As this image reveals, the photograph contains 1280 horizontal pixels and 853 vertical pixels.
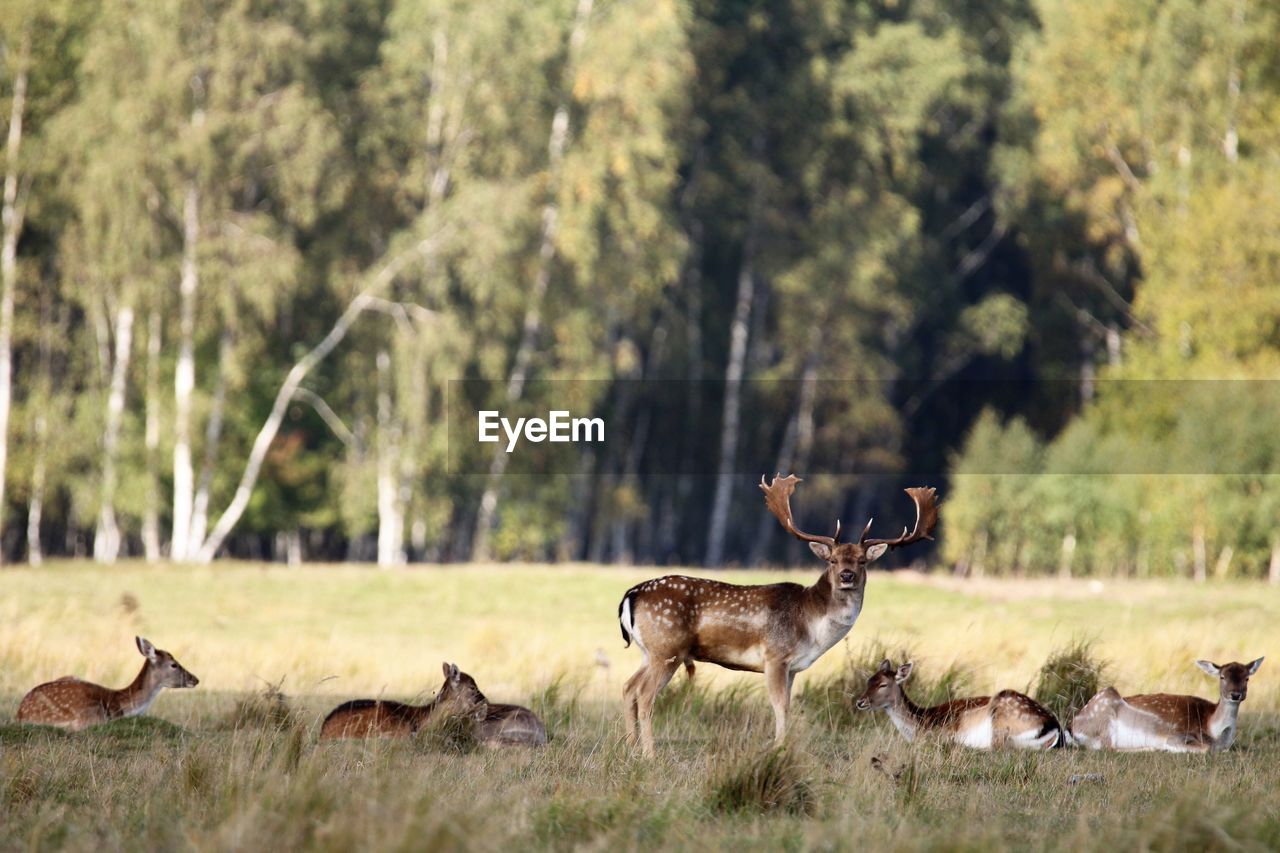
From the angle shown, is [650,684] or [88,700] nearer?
[650,684]

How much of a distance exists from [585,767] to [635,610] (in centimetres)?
126

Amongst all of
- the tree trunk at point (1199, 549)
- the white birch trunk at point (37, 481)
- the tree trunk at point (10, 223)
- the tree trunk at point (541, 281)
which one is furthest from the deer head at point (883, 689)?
the white birch trunk at point (37, 481)

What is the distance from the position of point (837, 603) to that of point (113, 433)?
1027 inches

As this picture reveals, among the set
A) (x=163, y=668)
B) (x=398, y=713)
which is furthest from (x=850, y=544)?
(x=163, y=668)

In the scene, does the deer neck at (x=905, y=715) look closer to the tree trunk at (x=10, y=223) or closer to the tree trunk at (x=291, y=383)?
the tree trunk at (x=291, y=383)

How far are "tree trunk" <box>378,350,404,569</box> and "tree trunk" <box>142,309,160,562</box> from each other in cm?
422

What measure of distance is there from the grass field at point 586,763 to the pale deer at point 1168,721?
27 cm

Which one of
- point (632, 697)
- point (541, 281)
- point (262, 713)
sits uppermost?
point (541, 281)

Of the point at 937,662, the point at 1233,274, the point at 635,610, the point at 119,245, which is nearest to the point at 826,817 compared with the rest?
the point at 635,610

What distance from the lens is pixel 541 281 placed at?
1485 inches

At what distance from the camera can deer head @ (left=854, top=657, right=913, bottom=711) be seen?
11.7 m

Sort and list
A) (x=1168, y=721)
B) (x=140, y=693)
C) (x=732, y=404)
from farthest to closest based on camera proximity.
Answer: (x=732, y=404) → (x=140, y=693) → (x=1168, y=721)

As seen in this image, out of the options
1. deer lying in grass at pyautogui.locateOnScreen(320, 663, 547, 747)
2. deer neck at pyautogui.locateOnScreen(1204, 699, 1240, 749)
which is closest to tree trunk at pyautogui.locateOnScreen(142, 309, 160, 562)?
deer lying in grass at pyautogui.locateOnScreen(320, 663, 547, 747)

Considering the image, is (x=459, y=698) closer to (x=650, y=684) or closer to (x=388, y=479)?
(x=650, y=684)
